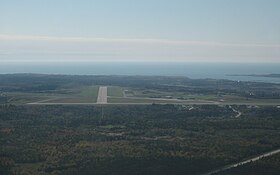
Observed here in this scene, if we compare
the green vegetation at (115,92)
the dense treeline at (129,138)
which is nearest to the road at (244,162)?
the dense treeline at (129,138)

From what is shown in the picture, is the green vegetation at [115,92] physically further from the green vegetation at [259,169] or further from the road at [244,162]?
the green vegetation at [259,169]

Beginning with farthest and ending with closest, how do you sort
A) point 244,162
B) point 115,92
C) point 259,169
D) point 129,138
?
point 115,92, point 129,138, point 244,162, point 259,169

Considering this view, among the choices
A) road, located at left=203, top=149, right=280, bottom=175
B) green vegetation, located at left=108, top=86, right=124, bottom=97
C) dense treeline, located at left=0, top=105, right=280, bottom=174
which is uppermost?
green vegetation, located at left=108, top=86, right=124, bottom=97

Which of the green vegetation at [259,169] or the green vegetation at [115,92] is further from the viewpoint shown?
the green vegetation at [115,92]

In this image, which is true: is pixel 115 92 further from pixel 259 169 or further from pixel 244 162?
pixel 259 169

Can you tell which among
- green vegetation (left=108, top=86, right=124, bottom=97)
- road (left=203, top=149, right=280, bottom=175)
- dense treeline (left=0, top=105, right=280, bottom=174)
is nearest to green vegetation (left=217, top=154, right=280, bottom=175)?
road (left=203, top=149, right=280, bottom=175)

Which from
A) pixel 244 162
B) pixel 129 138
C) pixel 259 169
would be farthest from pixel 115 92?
pixel 259 169

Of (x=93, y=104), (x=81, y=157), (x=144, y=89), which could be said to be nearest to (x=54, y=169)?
(x=81, y=157)

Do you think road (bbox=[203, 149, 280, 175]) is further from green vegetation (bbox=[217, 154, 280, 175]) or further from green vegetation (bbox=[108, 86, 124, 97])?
green vegetation (bbox=[108, 86, 124, 97])
